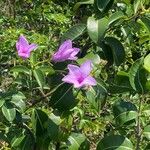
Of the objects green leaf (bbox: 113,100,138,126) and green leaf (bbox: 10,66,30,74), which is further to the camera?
green leaf (bbox: 10,66,30,74)

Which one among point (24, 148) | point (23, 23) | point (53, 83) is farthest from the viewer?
point (23, 23)

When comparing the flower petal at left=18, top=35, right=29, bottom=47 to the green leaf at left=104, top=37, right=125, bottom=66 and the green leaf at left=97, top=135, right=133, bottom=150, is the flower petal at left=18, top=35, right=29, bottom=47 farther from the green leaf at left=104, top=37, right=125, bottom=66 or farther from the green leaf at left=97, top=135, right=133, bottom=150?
the green leaf at left=97, top=135, right=133, bottom=150

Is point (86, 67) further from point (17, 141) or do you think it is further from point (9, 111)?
point (17, 141)

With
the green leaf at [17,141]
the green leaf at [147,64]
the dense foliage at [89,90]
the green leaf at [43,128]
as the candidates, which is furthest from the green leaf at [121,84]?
the green leaf at [17,141]

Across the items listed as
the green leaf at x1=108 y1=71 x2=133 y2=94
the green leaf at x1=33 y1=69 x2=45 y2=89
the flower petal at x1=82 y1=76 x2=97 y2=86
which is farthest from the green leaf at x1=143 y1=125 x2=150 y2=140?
the green leaf at x1=33 y1=69 x2=45 y2=89

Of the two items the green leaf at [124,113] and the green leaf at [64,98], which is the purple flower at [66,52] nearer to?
the green leaf at [64,98]

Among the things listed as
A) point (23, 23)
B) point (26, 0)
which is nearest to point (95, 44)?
point (23, 23)

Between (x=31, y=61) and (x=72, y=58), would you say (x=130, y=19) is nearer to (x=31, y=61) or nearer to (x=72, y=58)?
(x=72, y=58)
